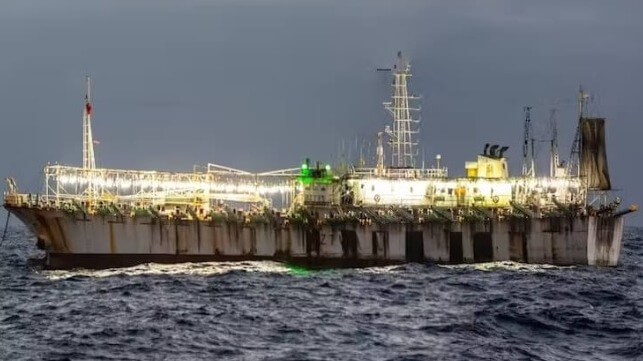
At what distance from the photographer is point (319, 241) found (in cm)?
8594

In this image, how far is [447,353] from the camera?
139 feet

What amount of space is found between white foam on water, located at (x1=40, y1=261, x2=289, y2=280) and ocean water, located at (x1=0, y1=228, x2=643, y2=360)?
0.19 meters

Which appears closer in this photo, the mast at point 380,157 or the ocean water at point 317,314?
the ocean water at point 317,314

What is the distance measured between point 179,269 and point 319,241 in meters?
12.8

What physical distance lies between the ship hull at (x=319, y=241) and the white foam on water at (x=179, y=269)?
2.65 ft

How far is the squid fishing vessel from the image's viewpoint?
8375cm

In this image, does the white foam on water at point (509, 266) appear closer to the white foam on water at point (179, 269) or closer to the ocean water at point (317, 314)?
the ocean water at point (317, 314)

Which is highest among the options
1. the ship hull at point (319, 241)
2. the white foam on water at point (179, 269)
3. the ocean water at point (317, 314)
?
the ship hull at point (319, 241)

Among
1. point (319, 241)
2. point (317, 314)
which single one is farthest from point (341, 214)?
point (317, 314)

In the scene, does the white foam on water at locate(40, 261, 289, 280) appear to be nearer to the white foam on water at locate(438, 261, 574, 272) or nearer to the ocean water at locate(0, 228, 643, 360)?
the ocean water at locate(0, 228, 643, 360)

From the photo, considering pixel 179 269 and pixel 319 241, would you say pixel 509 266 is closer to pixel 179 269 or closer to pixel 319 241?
pixel 319 241

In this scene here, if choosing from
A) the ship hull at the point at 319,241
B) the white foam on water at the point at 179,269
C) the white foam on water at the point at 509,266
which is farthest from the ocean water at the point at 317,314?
the ship hull at the point at 319,241

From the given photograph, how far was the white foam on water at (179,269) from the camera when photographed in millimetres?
77875

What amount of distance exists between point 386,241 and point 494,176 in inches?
689
